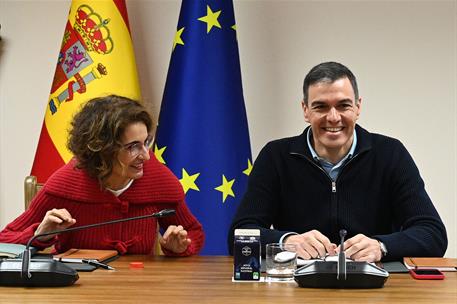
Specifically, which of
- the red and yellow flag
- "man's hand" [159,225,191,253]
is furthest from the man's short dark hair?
the red and yellow flag

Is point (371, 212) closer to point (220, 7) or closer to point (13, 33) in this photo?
point (220, 7)

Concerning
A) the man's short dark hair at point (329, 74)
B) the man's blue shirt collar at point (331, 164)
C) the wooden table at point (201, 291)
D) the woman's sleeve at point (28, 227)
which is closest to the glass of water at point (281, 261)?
the wooden table at point (201, 291)

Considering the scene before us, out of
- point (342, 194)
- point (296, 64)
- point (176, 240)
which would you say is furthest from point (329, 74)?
point (296, 64)

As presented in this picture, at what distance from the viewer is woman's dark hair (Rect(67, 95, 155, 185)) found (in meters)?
2.48

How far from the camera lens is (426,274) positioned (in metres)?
1.93

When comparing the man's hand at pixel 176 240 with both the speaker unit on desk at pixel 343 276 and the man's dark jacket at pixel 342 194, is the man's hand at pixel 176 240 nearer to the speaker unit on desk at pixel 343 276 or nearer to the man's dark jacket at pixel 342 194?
the man's dark jacket at pixel 342 194

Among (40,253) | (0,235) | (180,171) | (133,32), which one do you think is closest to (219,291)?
(40,253)

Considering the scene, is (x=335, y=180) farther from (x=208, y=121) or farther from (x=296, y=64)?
(x=296, y=64)

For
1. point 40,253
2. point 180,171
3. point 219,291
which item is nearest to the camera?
point 219,291

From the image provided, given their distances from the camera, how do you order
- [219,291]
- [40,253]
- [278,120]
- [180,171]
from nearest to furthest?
1. [219,291]
2. [40,253]
3. [180,171]
4. [278,120]

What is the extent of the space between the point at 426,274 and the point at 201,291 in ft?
2.03

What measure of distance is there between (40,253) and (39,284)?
59 centimetres

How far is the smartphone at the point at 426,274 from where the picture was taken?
74.9 inches

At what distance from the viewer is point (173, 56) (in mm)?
3539
